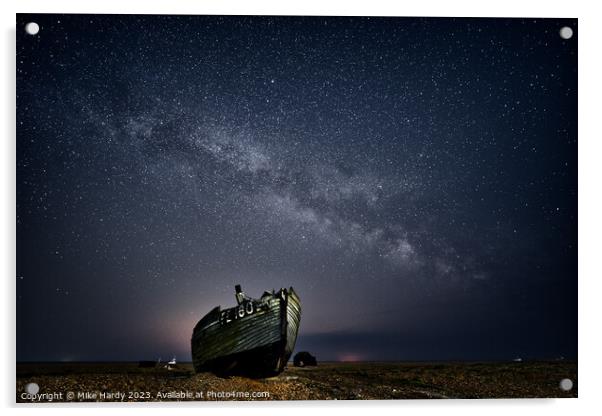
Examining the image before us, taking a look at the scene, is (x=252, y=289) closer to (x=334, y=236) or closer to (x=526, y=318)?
(x=334, y=236)

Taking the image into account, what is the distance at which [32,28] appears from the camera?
7.06 m

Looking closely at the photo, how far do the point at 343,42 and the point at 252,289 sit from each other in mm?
2723

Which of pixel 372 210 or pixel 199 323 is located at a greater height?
pixel 372 210

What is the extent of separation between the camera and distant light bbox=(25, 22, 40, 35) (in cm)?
705

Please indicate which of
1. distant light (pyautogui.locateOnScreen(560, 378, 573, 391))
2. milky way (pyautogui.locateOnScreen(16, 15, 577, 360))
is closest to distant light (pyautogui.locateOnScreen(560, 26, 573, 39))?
milky way (pyautogui.locateOnScreen(16, 15, 577, 360))

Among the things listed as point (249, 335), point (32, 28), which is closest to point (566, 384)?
point (249, 335)

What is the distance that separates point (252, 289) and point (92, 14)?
127 inches

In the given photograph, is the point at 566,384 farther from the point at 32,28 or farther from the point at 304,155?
the point at 32,28

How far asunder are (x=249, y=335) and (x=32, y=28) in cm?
384

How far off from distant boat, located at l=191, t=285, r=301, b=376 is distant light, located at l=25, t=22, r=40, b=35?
10.6ft

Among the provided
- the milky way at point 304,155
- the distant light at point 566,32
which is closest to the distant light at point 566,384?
the milky way at point 304,155

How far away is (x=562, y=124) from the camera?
725cm
